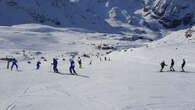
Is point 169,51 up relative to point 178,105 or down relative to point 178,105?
up

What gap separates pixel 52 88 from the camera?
1470cm

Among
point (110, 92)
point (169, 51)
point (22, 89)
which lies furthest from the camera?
point (169, 51)

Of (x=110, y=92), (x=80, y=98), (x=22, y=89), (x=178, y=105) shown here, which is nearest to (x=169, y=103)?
(x=178, y=105)

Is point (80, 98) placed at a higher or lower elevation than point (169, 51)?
lower

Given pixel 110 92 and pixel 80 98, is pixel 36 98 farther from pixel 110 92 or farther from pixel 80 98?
pixel 110 92

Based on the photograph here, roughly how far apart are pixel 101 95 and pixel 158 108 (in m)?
3.22

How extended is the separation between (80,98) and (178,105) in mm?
4688

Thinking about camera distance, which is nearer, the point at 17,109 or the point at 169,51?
the point at 17,109

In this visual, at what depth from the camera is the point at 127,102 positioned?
11.3 m

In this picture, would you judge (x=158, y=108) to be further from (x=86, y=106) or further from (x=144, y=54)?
(x=144, y=54)

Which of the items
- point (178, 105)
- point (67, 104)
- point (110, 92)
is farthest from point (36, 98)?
point (178, 105)

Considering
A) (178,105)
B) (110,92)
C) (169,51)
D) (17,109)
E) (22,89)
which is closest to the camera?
(17,109)

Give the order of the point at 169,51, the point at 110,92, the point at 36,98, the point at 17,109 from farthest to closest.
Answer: the point at 169,51 → the point at 110,92 → the point at 36,98 → the point at 17,109

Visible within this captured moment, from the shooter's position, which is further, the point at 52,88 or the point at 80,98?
the point at 52,88
